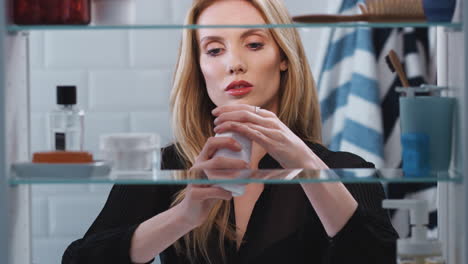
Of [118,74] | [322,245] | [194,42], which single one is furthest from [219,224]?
[118,74]

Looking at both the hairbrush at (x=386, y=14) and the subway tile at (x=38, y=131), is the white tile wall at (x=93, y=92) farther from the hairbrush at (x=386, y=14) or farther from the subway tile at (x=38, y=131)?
the hairbrush at (x=386, y=14)

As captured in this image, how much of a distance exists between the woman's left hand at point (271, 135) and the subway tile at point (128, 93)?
0.65 metres

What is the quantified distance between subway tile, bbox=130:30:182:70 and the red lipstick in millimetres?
296

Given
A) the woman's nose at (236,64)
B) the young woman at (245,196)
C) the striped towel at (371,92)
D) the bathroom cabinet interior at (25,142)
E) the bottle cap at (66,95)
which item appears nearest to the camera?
the bathroom cabinet interior at (25,142)

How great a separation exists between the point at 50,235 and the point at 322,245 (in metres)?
0.65

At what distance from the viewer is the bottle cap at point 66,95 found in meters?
0.89

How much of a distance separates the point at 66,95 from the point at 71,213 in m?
0.73

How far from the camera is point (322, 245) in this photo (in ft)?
4.20

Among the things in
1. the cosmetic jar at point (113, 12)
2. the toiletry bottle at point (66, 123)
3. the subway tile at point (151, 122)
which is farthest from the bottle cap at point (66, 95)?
the subway tile at point (151, 122)

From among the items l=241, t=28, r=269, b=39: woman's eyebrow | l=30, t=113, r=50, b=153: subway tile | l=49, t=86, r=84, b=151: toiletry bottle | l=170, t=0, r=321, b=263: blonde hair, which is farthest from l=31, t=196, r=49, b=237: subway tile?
l=49, t=86, r=84, b=151: toiletry bottle

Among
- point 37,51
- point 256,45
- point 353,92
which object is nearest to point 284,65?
point 256,45

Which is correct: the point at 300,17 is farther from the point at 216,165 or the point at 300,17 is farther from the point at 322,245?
the point at 322,245

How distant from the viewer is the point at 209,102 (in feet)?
4.59

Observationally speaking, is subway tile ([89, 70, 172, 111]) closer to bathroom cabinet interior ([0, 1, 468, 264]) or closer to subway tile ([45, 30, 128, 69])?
subway tile ([45, 30, 128, 69])
